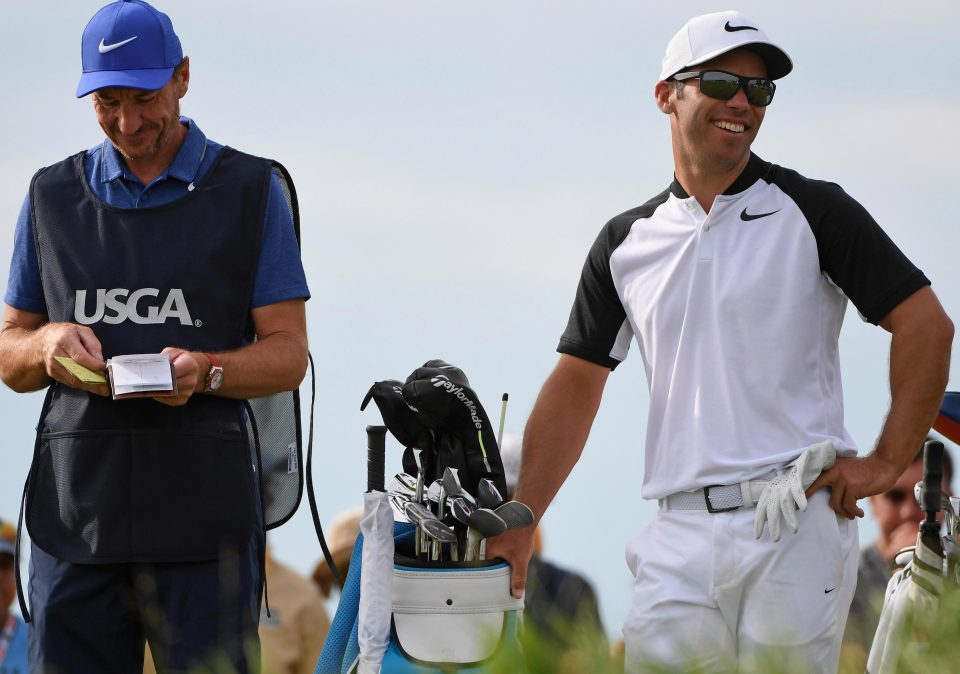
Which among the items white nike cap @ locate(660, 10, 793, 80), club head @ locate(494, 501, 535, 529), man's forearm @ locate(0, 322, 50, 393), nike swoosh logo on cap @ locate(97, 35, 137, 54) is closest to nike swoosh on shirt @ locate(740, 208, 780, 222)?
white nike cap @ locate(660, 10, 793, 80)

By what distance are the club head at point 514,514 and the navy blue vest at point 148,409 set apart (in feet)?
2.22

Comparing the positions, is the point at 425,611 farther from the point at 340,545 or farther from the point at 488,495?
the point at 340,545

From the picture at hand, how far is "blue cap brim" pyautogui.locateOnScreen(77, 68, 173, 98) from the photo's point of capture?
3.90 metres

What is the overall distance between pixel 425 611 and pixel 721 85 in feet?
5.41

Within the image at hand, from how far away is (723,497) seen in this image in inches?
156

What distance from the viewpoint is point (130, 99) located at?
3957 mm

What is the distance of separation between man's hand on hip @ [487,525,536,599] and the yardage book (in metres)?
1.03

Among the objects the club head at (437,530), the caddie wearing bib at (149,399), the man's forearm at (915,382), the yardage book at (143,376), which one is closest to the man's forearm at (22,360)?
the caddie wearing bib at (149,399)

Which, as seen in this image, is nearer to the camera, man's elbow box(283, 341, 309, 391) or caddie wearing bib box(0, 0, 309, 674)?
caddie wearing bib box(0, 0, 309, 674)

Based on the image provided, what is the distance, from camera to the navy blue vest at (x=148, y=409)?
12.6 ft

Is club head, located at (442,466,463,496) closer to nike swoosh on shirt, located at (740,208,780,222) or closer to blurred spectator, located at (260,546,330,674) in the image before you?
nike swoosh on shirt, located at (740,208,780,222)

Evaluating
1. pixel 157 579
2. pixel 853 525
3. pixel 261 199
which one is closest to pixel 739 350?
pixel 853 525

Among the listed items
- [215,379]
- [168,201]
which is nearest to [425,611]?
[215,379]

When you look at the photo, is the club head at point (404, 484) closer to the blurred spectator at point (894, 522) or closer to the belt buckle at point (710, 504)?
the belt buckle at point (710, 504)
